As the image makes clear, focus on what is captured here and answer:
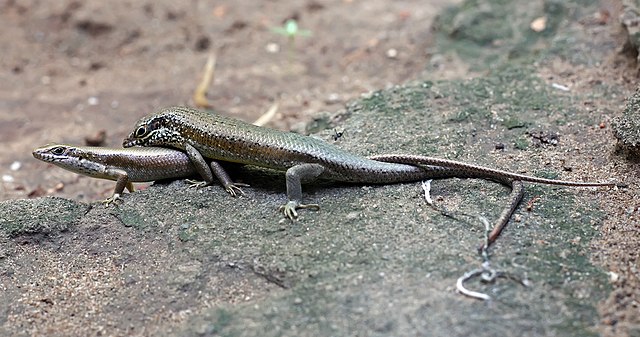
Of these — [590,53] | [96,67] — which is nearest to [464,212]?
[590,53]

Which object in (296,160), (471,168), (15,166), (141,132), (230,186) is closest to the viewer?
(471,168)

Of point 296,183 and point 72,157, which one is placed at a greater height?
point 296,183

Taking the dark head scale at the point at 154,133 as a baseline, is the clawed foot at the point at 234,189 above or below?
below

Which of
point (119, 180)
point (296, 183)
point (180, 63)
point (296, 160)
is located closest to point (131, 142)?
point (119, 180)

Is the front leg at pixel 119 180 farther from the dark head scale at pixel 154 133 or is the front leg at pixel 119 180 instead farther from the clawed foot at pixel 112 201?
the dark head scale at pixel 154 133

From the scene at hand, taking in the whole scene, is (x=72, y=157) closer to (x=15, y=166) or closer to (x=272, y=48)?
(x=15, y=166)

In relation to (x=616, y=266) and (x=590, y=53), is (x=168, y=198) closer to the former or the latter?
(x=616, y=266)

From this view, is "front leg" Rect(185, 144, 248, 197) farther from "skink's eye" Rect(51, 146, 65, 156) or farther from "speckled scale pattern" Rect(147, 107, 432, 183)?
"skink's eye" Rect(51, 146, 65, 156)

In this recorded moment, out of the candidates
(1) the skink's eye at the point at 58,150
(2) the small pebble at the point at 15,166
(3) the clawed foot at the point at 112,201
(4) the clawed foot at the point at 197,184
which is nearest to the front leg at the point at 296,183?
(4) the clawed foot at the point at 197,184
